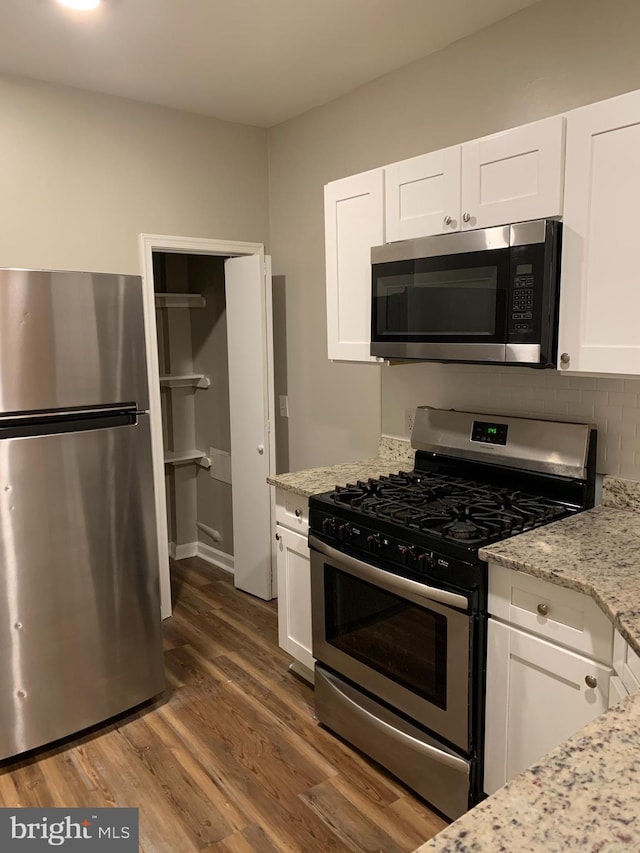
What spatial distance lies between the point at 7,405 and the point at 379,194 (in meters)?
1.57

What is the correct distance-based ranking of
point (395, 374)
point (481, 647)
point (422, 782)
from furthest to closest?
1. point (395, 374)
2. point (422, 782)
3. point (481, 647)

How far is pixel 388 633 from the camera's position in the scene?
224 cm

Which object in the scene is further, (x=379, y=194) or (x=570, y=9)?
(x=379, y=194)

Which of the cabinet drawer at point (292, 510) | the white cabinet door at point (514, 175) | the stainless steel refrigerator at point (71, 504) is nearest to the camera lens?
the white cabinet door at point (514, 175)

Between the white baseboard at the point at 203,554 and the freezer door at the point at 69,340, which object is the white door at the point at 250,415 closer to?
the white baseboard at the point at 203,554

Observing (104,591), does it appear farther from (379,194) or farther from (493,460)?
(379,194)

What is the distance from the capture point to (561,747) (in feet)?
3.31

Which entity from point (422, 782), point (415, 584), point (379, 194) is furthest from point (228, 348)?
point (422, 782)

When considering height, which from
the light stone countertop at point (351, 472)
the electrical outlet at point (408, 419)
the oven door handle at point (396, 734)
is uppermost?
the electrical outlet at point (408, 419)

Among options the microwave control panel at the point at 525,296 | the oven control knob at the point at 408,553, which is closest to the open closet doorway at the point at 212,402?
the oven control knob at the point at 408,553

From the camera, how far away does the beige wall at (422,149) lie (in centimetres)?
221

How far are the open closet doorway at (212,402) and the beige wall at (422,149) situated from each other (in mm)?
223

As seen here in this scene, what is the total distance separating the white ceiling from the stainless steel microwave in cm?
86

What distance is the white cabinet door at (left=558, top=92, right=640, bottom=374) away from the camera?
1799 mm
